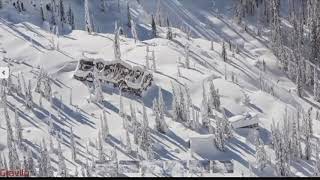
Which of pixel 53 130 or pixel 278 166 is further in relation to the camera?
pixel 53 130

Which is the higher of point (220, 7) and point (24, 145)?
point (220, 7)

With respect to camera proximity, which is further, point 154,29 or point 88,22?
point 154,29

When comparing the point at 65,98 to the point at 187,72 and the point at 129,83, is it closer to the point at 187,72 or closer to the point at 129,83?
the point at 129,83

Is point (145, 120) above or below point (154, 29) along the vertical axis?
below

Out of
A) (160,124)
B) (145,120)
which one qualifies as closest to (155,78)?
(160,124)

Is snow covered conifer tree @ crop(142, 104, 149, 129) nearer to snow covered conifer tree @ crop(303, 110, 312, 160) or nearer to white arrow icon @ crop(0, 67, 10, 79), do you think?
snow covered conifer tree @ crop(303, 110, 312, 160)

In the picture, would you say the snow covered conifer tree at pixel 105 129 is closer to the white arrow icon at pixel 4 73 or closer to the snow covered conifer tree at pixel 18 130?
the snow covered conifer tree at pixel 18 130

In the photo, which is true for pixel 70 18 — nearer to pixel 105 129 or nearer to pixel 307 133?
pixel 105 129

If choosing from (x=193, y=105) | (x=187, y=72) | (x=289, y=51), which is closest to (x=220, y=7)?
(x=289, y=51)

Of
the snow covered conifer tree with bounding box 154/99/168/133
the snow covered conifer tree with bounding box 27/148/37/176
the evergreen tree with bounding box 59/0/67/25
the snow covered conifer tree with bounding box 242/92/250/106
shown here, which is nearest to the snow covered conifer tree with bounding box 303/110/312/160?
the snow covered conifer tree with bounding box 242/92/250/106
